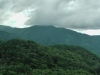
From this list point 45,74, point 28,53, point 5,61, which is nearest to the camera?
point 45,74

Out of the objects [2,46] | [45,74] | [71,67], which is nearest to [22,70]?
[45,74]

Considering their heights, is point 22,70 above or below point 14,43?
below

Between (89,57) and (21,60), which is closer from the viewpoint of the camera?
(21,60)

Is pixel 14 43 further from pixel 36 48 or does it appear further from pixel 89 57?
pixel 89 57

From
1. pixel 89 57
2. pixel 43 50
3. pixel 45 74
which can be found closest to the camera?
pixel 45 74

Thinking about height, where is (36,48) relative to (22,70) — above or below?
above

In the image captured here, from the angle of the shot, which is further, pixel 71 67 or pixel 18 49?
→ pixel 18 49

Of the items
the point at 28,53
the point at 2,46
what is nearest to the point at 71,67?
the point at 28,53

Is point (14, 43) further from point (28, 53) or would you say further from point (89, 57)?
point (89, 57)

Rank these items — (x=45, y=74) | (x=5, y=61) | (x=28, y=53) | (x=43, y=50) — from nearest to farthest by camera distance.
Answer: (x=45, y=74)
(x=5, y=61)
(x=28, y=53)
(x=43, y=50)
